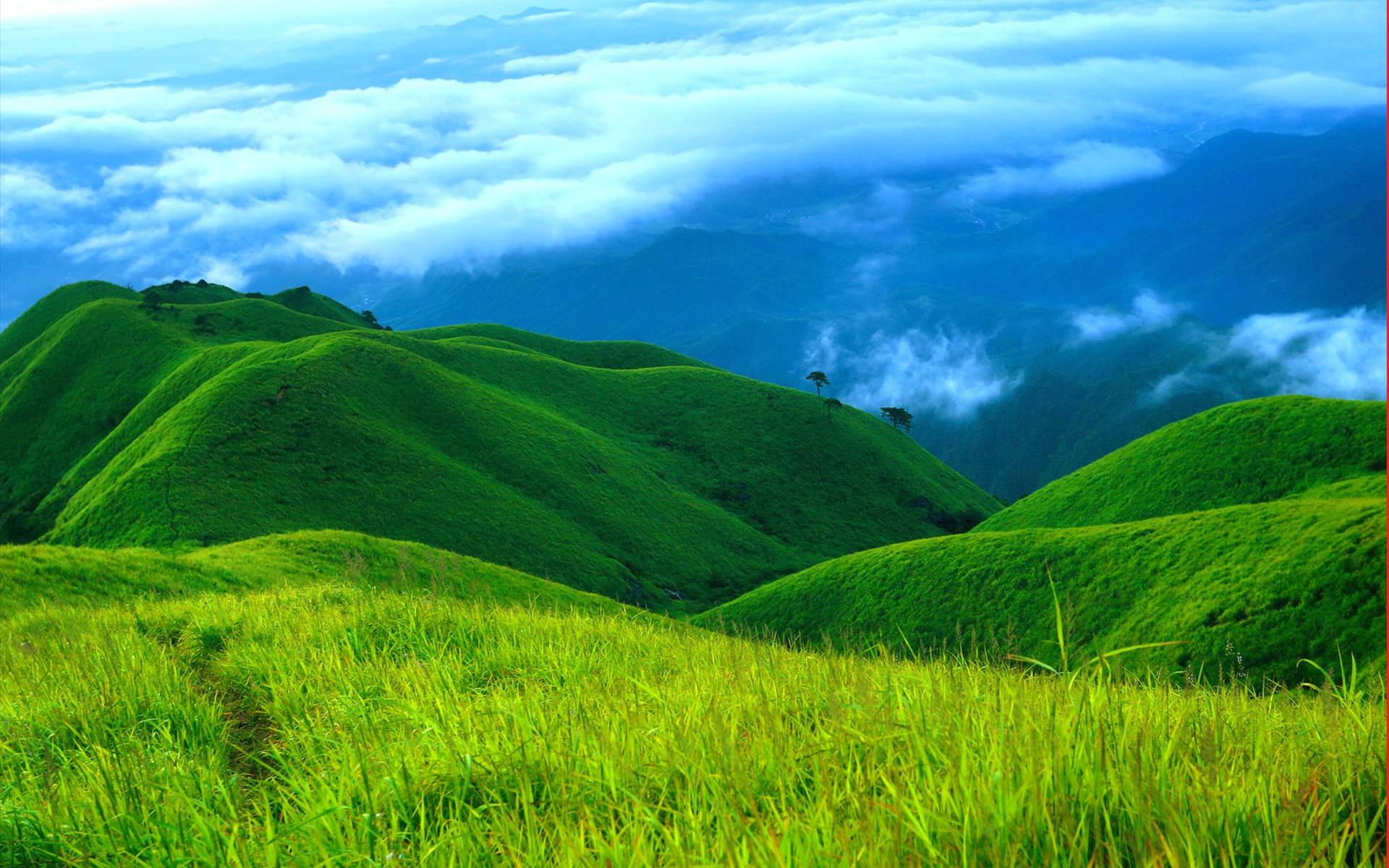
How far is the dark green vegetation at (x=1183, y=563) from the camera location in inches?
1390

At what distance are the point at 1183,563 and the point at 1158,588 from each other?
2027 millimetres

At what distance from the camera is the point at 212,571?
1398 inches

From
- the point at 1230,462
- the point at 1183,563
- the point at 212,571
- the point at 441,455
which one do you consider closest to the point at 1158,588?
the point at 1183,563

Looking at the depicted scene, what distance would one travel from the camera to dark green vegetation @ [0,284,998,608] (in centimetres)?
8594

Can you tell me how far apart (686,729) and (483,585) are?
46799 millimetres

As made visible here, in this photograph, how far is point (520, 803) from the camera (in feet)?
13.4

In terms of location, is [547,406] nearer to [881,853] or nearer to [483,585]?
[483,585]

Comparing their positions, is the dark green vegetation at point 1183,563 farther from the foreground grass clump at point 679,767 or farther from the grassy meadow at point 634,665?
the foreground grass clump at point 679,767

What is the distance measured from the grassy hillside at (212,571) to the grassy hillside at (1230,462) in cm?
4684

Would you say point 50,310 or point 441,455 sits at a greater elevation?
point 50,310

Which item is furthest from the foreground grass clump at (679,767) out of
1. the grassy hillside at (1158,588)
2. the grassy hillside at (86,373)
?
→ the grassy hillside at (86,373)

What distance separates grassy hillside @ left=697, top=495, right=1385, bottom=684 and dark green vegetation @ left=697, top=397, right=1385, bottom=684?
10 cm

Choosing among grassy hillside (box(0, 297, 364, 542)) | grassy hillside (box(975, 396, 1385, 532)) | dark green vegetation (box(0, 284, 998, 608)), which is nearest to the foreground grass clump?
grassy hillside (box(975, 396, 1385, 532))

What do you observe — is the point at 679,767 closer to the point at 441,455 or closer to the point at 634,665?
the point at 634,665
